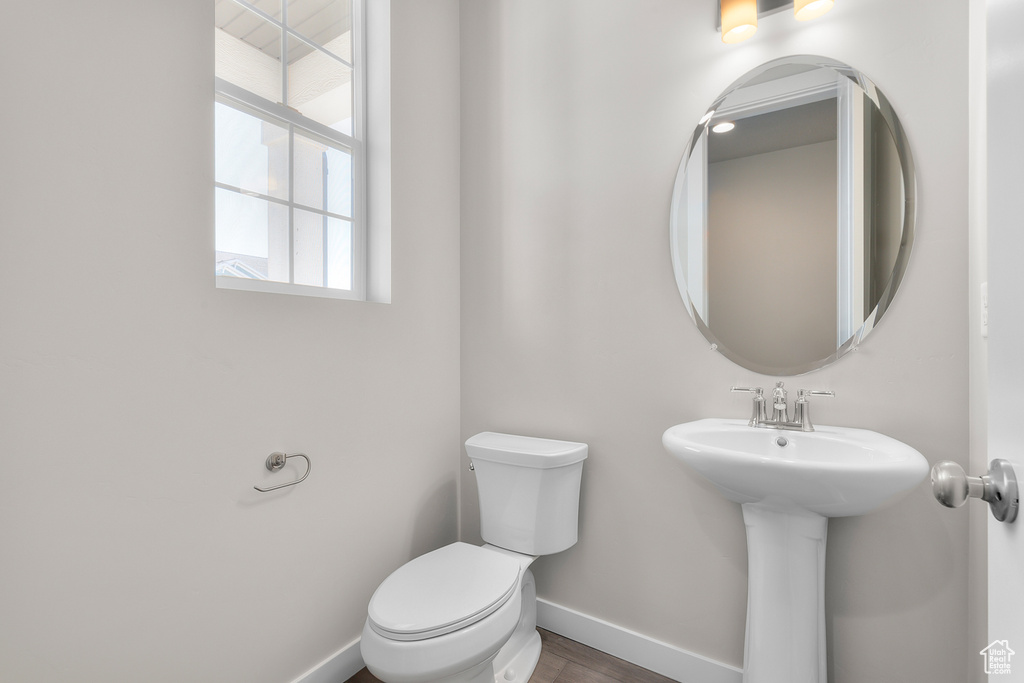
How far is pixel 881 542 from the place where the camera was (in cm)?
126

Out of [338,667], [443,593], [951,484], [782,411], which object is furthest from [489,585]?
[951,484]

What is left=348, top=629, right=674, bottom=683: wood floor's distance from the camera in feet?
5.06

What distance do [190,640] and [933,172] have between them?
7.21 feet

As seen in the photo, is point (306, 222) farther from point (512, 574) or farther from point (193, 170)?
point (512, 574)

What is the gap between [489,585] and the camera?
4.33 ft

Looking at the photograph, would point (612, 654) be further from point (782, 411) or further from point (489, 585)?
point (782, 411)

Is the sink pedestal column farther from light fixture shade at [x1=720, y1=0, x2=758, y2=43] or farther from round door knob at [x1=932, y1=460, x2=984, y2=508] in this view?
light fixture shade at [x1=720, y1=0, x2=758, y2=43]

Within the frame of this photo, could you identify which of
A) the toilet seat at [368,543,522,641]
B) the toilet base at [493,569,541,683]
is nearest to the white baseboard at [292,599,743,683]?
the toilet base at [493,569,541,683]

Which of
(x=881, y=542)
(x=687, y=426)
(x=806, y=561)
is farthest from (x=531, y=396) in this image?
(x=881, y=542)

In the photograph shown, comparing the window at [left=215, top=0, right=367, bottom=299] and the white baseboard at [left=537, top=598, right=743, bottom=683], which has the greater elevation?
the window at [left=215, top=0, right=367, bottom=299]

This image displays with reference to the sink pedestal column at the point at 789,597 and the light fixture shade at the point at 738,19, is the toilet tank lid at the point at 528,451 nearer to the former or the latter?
the sink pedestal column at the point at 789,597

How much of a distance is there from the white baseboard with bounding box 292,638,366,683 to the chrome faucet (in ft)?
4.65

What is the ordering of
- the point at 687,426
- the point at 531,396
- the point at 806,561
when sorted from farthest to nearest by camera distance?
the point at 531,396 → the point at 687,426 → the point at 806,561

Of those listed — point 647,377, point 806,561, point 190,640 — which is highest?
point 647,377
